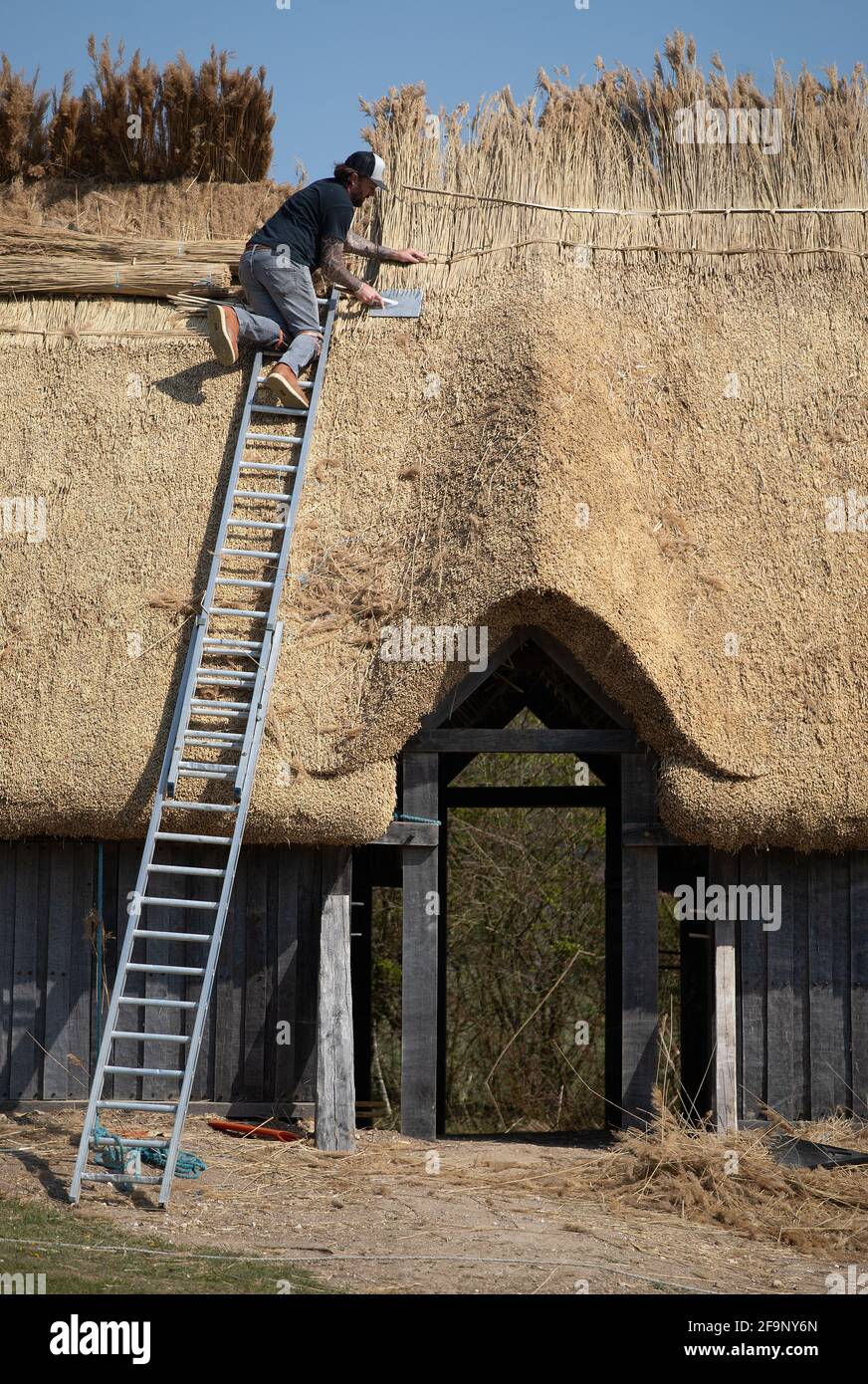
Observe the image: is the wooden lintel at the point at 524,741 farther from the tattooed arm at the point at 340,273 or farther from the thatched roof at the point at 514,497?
the tattooed arm at the point at 340,273

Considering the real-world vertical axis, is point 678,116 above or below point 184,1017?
above

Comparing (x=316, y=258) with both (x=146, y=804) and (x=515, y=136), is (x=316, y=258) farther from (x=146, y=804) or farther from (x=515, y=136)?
(x=146, y=804)

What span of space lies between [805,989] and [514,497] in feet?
11.5

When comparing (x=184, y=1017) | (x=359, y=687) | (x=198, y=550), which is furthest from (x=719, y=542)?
(x=184, y=1017)

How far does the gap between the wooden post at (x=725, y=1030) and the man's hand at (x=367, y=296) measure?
4557mm

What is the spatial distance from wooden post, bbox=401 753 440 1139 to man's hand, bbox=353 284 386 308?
3.29m

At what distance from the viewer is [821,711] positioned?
8.01 meters

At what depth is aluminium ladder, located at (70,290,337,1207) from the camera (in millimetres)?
7426

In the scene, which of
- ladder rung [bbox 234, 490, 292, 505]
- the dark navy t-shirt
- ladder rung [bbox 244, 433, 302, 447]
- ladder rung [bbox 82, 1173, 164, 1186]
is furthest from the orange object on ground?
the dark navy t-shirt

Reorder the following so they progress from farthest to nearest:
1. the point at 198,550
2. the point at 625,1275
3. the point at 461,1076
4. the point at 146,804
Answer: the point at 461,1076 < the point at 198,550 < the point at 146,804 < the point at 625,1275

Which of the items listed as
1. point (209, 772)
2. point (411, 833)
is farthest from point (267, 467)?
point (411, 833)

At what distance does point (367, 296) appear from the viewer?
30.5ft

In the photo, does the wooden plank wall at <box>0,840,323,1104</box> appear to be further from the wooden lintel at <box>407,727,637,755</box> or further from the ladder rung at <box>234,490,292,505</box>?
the ladder rung at <box>234,490,292,505</box>

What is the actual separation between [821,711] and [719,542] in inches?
49.4
